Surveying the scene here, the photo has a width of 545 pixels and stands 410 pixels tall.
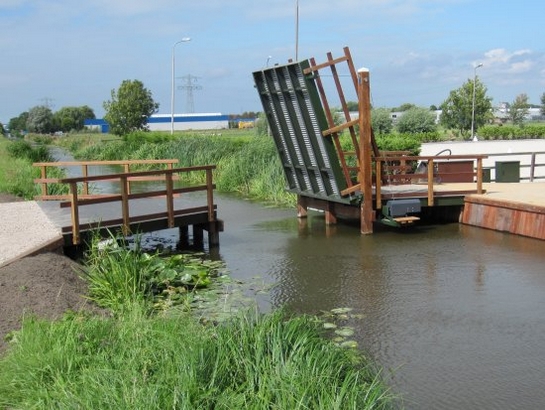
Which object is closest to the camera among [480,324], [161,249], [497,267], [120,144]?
[480,324]

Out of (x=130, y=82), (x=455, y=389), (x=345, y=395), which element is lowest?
(x=455, y=389)

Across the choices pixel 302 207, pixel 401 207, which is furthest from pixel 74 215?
pixel 302 207

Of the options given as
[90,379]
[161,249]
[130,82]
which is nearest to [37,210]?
[161,249]

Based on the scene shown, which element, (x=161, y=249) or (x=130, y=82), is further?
(x=130, y=82)

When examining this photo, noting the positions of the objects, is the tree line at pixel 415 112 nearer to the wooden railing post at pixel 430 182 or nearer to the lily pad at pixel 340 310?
the wooden railing post at pixel 430 182

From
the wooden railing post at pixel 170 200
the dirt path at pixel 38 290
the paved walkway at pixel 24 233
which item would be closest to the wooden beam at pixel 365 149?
the wooden railing post at pixel 170 200

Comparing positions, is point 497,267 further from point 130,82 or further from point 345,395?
point 130,82

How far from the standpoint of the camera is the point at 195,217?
13844 millimetres

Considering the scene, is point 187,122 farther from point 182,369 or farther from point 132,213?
point 182,369

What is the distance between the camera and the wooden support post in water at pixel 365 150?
1397 centimetres

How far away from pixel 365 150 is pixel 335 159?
0.63 meters

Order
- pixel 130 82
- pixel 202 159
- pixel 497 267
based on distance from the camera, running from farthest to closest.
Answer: pixel 130 82, pixel 202 159, pixel 497 267

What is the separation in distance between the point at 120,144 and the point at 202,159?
1787cm

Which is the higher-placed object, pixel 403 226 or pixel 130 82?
pixel 130 82
